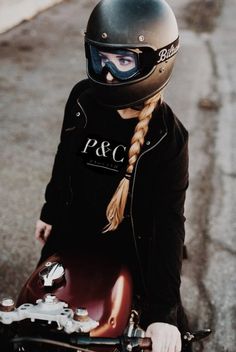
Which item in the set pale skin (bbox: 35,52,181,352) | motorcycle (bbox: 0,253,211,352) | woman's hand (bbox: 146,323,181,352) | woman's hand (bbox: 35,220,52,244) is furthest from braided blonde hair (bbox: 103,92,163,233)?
woman's hand (bbox: 35,220,52,244)

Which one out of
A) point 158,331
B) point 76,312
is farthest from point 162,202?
point 76,312

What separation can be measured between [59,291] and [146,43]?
1062 mm

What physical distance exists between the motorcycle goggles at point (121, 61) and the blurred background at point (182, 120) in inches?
74.7

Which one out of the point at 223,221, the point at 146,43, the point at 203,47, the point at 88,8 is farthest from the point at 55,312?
the point at 88,8

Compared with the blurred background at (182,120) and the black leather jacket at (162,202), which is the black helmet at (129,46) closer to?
the black leather jacket at (162,202)

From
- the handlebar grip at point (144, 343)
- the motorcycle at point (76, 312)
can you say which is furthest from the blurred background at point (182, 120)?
the handlebar grip at point (144, 343)

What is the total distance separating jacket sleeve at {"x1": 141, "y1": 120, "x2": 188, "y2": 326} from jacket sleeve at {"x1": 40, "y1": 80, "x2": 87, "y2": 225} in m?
0.49

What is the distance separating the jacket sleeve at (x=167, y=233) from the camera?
79.4 inches

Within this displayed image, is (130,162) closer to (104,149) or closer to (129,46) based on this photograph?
(104,149)

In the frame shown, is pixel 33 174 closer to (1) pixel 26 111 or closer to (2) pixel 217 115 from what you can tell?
(1) pixel 26 111

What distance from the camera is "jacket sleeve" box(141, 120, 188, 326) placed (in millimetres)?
2018

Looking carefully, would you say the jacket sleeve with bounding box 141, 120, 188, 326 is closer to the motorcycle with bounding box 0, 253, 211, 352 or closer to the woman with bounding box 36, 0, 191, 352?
the woman with bounding box 36, 0, 191, 352

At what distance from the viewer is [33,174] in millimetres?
4812

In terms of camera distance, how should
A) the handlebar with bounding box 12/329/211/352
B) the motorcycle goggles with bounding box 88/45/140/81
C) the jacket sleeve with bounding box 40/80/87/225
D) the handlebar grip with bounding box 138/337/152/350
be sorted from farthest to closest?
the jacket sleeve with bounding box 40/80/87/225
the motorcycle goggles with bounding box 88/45/140/81
the handlebar grip with bounding box 138/337/152/350
the handlebar with bounding box 12/329/211/352
